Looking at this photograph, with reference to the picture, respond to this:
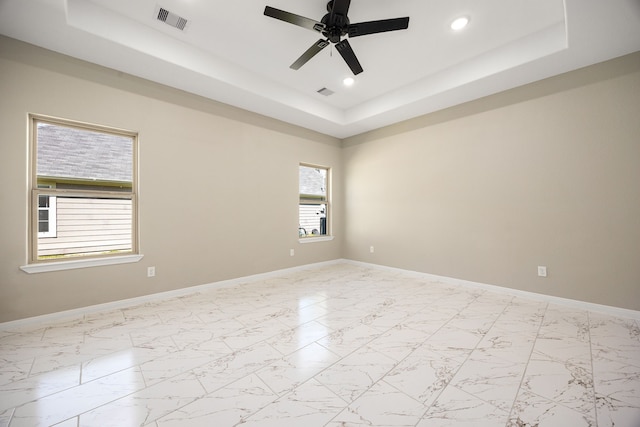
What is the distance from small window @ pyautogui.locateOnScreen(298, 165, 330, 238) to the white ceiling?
1673 millimetres

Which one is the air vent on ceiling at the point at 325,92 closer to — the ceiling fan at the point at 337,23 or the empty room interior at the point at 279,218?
the empty room interior at the point at 279,218

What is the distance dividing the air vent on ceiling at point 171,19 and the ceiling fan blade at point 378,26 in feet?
6.22

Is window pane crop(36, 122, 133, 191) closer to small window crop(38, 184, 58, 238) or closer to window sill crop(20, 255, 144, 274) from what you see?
small window crop(38, 184, 58, 238)

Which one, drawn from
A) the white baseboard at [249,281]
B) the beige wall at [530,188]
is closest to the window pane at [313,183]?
the beige wall at [530,188]

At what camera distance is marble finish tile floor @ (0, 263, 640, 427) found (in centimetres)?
153

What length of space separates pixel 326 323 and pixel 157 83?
152 inches

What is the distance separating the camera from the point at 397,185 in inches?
201

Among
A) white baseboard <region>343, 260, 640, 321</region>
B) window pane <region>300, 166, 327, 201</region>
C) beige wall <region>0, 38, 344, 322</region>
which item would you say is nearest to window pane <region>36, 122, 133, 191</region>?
beige wall <region>0, 38, 344, 322</region>

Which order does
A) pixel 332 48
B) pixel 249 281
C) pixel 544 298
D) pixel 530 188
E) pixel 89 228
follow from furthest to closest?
pixel 249 281 → pixel 530 188 → pixel 544 298 → pixel 332 48 → pixel 89 228

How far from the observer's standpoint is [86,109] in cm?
306

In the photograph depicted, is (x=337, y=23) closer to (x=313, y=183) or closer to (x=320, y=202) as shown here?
(x=313, y=183)

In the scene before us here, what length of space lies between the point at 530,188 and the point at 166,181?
198 inches

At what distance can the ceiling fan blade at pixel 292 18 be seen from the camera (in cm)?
→ 235

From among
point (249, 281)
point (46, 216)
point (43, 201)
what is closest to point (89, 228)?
point (46, 216)
